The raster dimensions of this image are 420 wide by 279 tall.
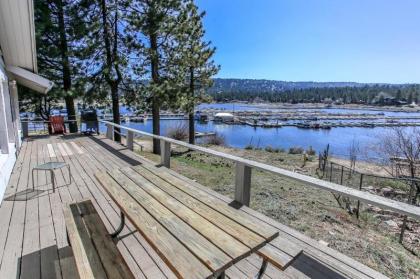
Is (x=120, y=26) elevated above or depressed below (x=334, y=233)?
above

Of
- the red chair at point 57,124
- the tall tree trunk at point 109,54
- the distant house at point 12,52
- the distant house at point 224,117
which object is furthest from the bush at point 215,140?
the distant house at point 224,117

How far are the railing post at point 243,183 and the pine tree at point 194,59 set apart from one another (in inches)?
349

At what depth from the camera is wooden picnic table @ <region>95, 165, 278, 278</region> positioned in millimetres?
1173

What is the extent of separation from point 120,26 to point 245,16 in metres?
7.58

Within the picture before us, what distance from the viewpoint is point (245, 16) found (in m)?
14.4

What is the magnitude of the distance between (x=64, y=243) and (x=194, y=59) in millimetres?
11527

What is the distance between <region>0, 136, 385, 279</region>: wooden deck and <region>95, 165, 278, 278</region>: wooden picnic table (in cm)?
34

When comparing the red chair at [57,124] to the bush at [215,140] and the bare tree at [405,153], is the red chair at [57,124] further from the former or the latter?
the bare tree at [405,153]

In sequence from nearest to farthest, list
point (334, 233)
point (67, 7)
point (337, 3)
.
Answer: point (334, 233) < point (337, 3) < point (67, 7)

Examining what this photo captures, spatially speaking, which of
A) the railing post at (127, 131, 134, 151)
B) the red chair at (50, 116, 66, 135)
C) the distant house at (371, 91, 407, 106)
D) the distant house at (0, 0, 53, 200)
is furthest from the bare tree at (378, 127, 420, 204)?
the distant house at (371, 91, 407, 106)

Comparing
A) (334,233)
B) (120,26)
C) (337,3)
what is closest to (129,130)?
(334,233)

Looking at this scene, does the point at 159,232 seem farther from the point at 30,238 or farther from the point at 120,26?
the point at 120,26

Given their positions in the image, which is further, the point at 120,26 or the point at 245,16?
the point at 245,16

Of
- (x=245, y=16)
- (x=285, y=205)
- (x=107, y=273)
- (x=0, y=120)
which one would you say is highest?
(x=245, y=16)
